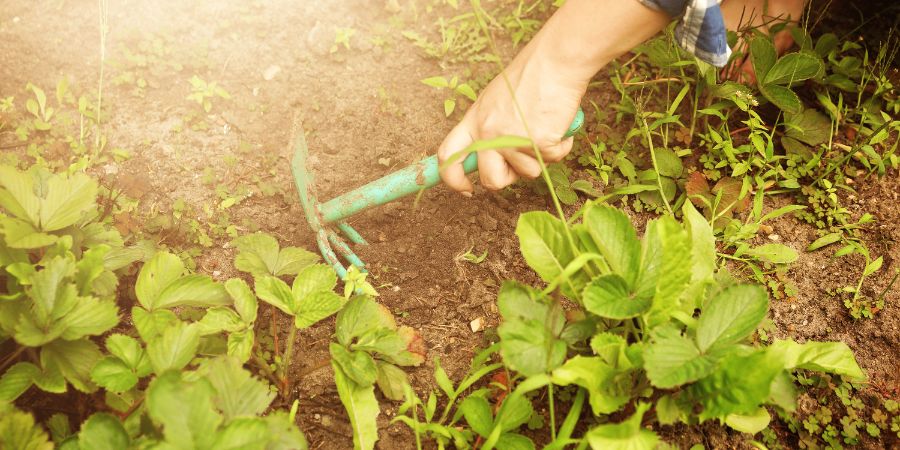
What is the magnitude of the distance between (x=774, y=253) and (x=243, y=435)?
151 centimetres

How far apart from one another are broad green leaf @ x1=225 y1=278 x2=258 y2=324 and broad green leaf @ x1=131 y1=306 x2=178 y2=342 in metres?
0.13

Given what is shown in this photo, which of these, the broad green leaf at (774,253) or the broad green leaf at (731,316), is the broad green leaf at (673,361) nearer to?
the broad green leaf at (731,316)

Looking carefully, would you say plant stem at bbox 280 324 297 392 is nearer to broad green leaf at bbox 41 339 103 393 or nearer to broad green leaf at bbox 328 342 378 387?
broad green leaf at bbox 328 342 378 387

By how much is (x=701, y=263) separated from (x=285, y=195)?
1251 millimetres

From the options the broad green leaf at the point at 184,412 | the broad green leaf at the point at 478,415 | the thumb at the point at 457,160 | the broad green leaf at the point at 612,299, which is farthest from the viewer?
the thumb at the point at 457,160

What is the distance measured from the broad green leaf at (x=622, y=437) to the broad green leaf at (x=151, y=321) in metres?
0.91

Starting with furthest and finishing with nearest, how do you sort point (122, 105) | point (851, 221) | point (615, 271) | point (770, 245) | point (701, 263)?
1. point (122, 105)
2. point (851, 221)
3. point (770, 245)
4. point (701, 263)
5. point (615, 271)

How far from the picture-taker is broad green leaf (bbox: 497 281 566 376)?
124cm

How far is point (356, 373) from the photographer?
137 cm

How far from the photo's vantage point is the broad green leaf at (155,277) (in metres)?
1.34

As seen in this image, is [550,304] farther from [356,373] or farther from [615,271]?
[356,373]

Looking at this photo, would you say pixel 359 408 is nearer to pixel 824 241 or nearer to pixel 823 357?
pixel 823 357

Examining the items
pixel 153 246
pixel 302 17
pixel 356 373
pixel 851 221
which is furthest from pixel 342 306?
pixel 851 221

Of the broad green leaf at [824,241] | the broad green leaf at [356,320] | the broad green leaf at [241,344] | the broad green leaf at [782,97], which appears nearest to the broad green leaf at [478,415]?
the broad green leaf at [356,320]
